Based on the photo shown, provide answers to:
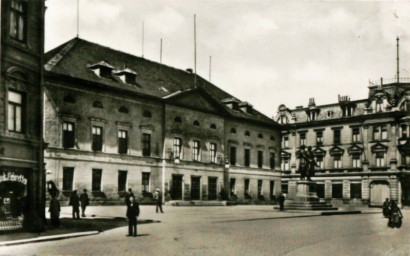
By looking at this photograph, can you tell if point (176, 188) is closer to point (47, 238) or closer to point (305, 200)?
point (305, 200)

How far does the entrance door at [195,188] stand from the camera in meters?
39.7

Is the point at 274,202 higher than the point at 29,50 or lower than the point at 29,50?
lower

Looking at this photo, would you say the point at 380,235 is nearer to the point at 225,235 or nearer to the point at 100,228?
the point at 225,235

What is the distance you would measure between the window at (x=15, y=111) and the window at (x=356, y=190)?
148 ft

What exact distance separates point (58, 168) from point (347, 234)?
17929 mm

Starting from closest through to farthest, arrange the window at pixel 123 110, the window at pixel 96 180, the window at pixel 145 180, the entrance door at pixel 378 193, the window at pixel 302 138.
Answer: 1. the window at pixel 96 180
2. the window at pixel 123 110
3. the window at pixel 145 180
4. the entrance door at pixel 378 193
5. the window at pixel 302 138

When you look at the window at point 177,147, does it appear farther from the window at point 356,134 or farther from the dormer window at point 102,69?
the window at point 356,134

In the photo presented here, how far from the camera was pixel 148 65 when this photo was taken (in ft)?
130

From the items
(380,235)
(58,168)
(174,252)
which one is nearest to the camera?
(174,252)

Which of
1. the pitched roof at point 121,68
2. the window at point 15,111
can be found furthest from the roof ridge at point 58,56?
the window at point 15,111

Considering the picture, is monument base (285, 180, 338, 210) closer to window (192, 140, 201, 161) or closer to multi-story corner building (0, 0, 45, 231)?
window (192, 140, 201, 161)

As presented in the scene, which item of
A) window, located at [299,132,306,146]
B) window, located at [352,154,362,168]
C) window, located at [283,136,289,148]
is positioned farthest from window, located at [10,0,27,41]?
window, located at [283,136,289,148]

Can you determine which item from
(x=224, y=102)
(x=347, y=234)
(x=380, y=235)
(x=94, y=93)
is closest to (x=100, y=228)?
(x=347, y=234)

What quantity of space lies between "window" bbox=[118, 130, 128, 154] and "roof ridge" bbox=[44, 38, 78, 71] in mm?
6369
